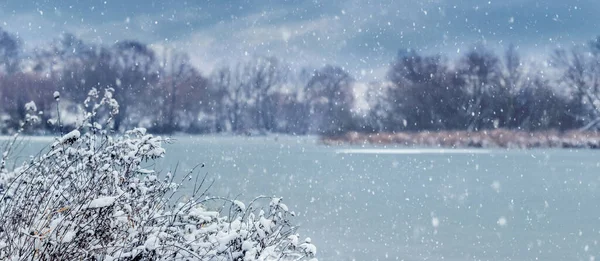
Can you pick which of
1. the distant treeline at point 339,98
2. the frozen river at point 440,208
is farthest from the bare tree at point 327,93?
the frozen river at point 440,208

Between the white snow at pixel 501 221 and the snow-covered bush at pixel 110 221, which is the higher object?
the snow-covered bush at pixel 110 221

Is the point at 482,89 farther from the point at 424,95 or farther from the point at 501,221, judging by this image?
the point at 501,221

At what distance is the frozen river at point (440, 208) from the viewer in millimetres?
9539

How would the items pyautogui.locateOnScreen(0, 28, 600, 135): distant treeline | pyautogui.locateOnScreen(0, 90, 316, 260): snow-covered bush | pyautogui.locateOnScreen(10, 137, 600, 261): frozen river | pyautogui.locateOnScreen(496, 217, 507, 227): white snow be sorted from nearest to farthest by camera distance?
pyautogui.locateOnScreen(0, 90, 316, 260): snow-covered bush → pyautogui.locateOnScreen(10, 137, 600, 261): frozen river → pyautogui.locateOnScreen(496, 217, 507, 227): white snow → pyautogui.locateOnScreen(0, 28, 600, 135): distant treeline

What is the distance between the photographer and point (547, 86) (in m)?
60.8

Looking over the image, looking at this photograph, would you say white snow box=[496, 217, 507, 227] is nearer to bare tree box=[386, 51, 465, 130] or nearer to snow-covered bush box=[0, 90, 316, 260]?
snow-covered bush box=[0, 90, 316, 260]

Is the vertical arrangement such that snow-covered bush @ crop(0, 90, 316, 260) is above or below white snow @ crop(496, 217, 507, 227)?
above

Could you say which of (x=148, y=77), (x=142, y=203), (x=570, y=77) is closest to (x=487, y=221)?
(x=142, y=203)

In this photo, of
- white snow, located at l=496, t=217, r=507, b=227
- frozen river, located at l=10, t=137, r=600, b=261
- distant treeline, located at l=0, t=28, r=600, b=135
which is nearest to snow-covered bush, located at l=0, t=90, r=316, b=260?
frozen river, located at l=10, t=137, r=600, b=261

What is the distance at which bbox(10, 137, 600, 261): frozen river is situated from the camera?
954cm

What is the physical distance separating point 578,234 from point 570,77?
52597 millimetres

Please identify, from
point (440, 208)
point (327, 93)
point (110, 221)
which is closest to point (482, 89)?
point (327, 93)

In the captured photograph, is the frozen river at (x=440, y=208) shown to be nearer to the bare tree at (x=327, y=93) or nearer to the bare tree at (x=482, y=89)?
the bare tree at (x=482, y=89)

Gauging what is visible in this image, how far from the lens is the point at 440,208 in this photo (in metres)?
14.2
